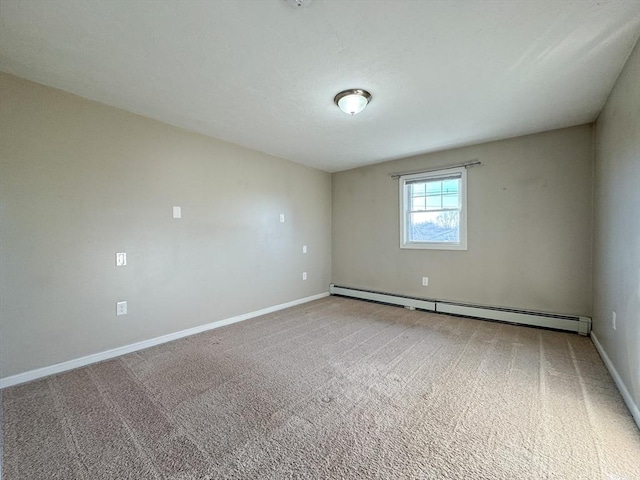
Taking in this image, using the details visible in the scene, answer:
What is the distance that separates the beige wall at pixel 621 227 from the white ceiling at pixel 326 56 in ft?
0.88

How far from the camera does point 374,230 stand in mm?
4762

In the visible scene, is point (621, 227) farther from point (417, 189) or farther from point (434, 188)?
point (417, 189)

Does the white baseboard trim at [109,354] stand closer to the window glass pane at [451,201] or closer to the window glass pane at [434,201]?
the window glass pane at [434,201]

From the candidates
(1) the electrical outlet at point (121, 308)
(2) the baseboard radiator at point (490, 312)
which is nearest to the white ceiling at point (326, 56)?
(1) the electrical outlet at point (121, 308)

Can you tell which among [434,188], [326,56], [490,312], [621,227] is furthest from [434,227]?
[326,56]

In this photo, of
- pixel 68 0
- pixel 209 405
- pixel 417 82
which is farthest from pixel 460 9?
pixel 209 405

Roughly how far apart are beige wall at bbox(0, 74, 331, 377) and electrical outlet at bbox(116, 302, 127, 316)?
51 millimetres

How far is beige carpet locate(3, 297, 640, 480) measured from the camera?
1.34m

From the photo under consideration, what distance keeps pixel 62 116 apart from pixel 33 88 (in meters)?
0.24

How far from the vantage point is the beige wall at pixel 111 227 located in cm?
216

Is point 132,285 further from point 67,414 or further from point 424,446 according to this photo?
point 424,446

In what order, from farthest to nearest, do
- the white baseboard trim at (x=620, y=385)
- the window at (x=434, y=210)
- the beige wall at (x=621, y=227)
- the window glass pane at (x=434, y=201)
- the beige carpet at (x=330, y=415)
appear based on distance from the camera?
the window glass pane at (x=434, y=201)
the window at (x=434, y=210)
the beige wall at (x=621, y=227)
the white baseboard trim at (x=620, y=385)
the beige carpet at (x=330, y=415)

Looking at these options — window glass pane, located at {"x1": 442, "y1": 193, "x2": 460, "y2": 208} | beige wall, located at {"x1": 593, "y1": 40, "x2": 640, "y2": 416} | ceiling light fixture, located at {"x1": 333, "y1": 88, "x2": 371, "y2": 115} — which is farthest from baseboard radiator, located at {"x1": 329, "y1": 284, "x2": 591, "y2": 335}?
ceiling light fixture, located at {"x1": 333, "y1": 88, "x2": 371, "y2": 115}

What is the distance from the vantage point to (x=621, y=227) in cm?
206
